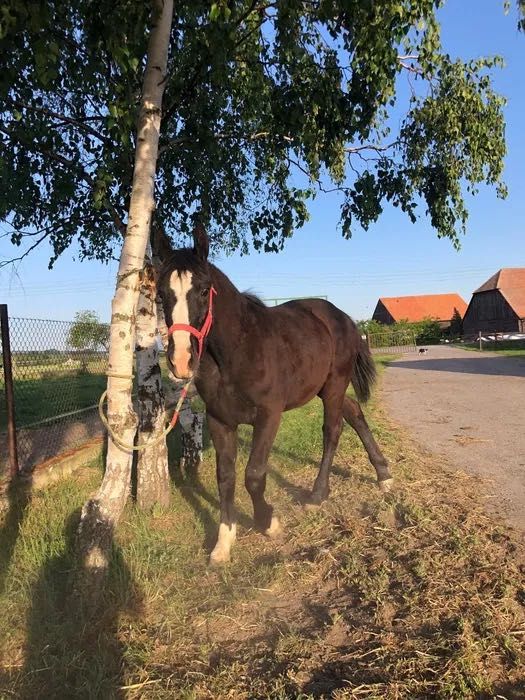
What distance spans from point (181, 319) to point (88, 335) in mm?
5672

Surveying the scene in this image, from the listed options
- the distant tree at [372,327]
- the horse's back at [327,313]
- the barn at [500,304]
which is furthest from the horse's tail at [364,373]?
the distant tree at [372,327]

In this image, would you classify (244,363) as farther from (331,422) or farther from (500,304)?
(500,304)

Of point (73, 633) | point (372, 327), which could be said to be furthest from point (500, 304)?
point (73, 633)

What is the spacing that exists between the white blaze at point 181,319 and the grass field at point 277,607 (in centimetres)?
137

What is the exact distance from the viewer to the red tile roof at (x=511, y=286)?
2158 inches

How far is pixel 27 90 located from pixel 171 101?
3.93 ft

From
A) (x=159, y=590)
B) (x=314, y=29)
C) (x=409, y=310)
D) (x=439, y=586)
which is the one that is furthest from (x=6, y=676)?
(x=409, y=310)

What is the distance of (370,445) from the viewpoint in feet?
17.9

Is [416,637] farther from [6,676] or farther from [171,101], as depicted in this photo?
[171,101]

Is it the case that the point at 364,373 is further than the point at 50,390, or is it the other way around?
the point at 50,390

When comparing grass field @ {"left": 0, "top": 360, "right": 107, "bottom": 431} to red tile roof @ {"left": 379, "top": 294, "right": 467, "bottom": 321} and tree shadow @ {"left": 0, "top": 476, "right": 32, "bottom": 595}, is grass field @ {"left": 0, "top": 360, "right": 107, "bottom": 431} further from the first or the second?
red tile roof @ {"left": 379, "top": 294, "right": 467, "bottom": 321}

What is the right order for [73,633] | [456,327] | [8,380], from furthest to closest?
[456,327] → [8,380] → [73,633]

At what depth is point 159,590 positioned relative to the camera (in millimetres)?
3174

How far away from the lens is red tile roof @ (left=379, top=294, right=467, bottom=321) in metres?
85.1
